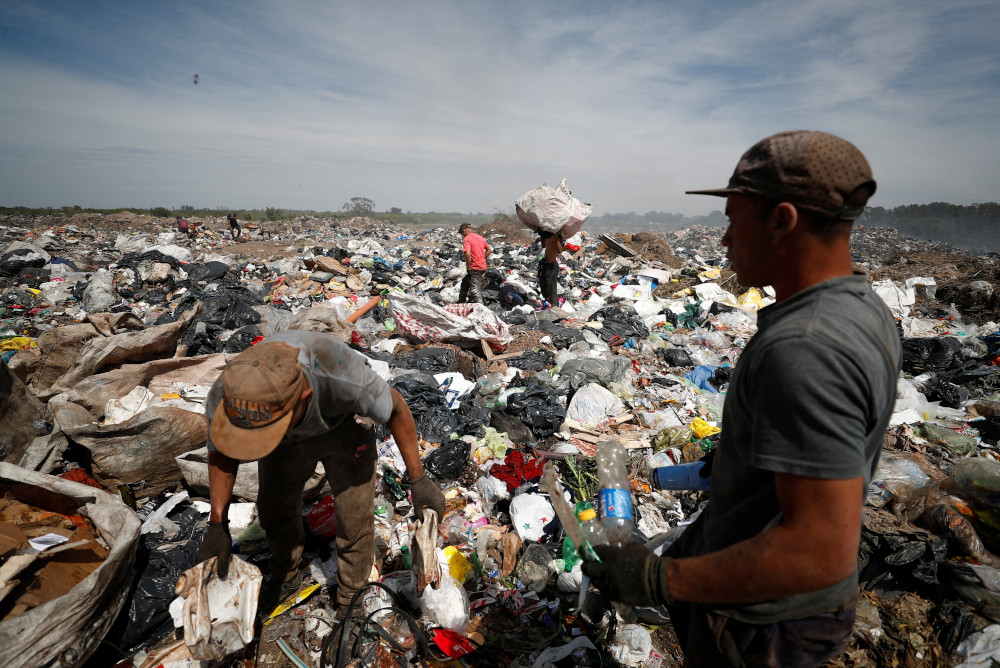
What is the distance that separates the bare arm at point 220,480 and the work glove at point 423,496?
788mm

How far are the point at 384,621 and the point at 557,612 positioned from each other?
957mm

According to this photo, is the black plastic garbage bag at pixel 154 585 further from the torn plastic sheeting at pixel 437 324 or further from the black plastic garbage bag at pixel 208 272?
the black plastic garbage bag at pixel 208 272

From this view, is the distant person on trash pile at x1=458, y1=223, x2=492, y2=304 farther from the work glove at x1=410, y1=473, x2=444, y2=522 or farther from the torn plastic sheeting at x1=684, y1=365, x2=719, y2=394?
the work glove at x1=410, y1=473, x2=444, y2=522

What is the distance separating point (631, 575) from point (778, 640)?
0.36 meters

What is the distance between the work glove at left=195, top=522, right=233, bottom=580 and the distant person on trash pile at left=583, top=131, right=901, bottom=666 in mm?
1657

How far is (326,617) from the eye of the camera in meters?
2.32

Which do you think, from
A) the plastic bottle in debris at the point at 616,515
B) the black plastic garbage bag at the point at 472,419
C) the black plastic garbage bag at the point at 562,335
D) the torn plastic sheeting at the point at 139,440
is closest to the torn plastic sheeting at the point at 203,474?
the torn plastic sheeting at the point at 139,440

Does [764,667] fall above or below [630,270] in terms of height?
below

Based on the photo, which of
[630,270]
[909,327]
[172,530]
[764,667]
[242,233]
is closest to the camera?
[764,667]

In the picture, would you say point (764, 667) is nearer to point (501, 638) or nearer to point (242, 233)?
point (501, 638)

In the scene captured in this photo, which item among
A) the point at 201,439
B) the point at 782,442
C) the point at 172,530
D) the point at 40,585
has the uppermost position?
the point at 782,442

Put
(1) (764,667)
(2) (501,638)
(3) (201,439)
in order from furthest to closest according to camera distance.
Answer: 1. (3) (201,439)
2. (2) (501,638)
3. (1) (764,667)

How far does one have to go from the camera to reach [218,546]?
182 cm

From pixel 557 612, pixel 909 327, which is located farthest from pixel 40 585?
pixel 909 327
